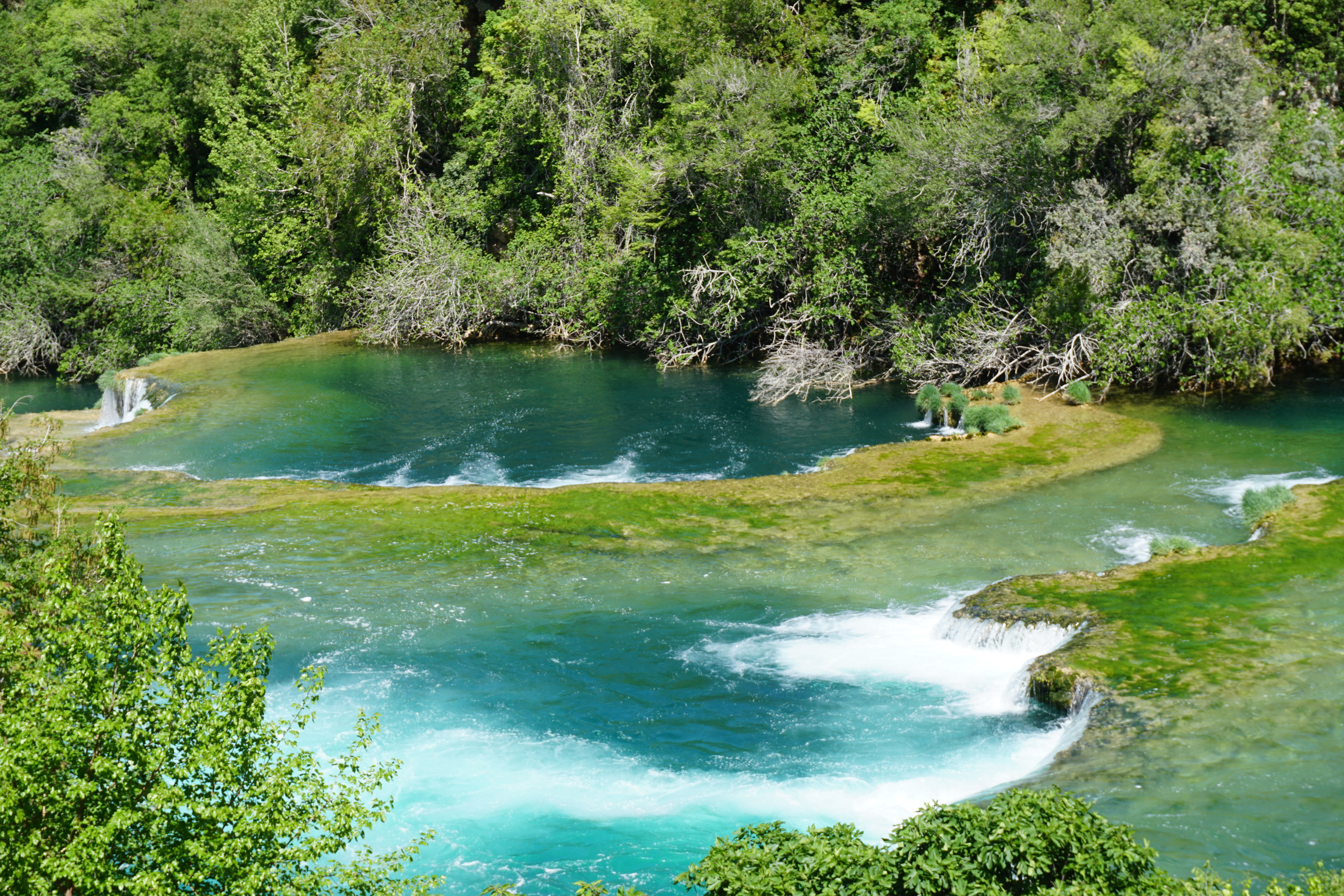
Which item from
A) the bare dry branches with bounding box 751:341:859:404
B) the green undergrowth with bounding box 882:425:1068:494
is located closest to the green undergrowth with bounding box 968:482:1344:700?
the green undergrowth with bounding box 882:425:1068:494

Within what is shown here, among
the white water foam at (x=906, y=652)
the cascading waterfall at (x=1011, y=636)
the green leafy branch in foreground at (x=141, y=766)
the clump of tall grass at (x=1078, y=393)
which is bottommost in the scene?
the white water foam at (x=906, y=652)

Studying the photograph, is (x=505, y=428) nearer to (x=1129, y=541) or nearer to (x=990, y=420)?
(x=990, y=420)

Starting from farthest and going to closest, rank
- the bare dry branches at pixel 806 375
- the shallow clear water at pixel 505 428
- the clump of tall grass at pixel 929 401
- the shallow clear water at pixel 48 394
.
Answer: the shallow clear water at pixel 48 394
the bare dry branches at pixel 806 375
the clump of tall grass at pixel 929 401
the shallow clear water at pixel 505 428

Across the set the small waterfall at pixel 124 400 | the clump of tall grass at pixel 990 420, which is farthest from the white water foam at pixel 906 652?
the small waterfall at pixel 124 400

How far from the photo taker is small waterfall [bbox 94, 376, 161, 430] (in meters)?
36.0

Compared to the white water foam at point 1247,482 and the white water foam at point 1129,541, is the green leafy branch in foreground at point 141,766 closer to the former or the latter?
the white water foam at point 1129,541

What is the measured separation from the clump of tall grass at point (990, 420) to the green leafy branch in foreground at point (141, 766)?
21.0m

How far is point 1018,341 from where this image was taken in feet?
109

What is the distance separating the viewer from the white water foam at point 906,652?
1590 cm

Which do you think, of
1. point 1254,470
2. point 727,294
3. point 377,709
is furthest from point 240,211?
point 1254,470

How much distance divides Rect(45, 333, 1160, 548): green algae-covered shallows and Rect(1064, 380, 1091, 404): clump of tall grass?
1381 millimetres

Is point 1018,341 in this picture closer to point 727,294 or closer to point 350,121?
point 727,294

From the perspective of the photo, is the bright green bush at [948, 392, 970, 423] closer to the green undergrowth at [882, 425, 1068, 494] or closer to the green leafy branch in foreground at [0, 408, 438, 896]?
the green undergrowth at [882, 425, 1068, 494]

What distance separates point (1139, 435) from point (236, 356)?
31115 millimetres
